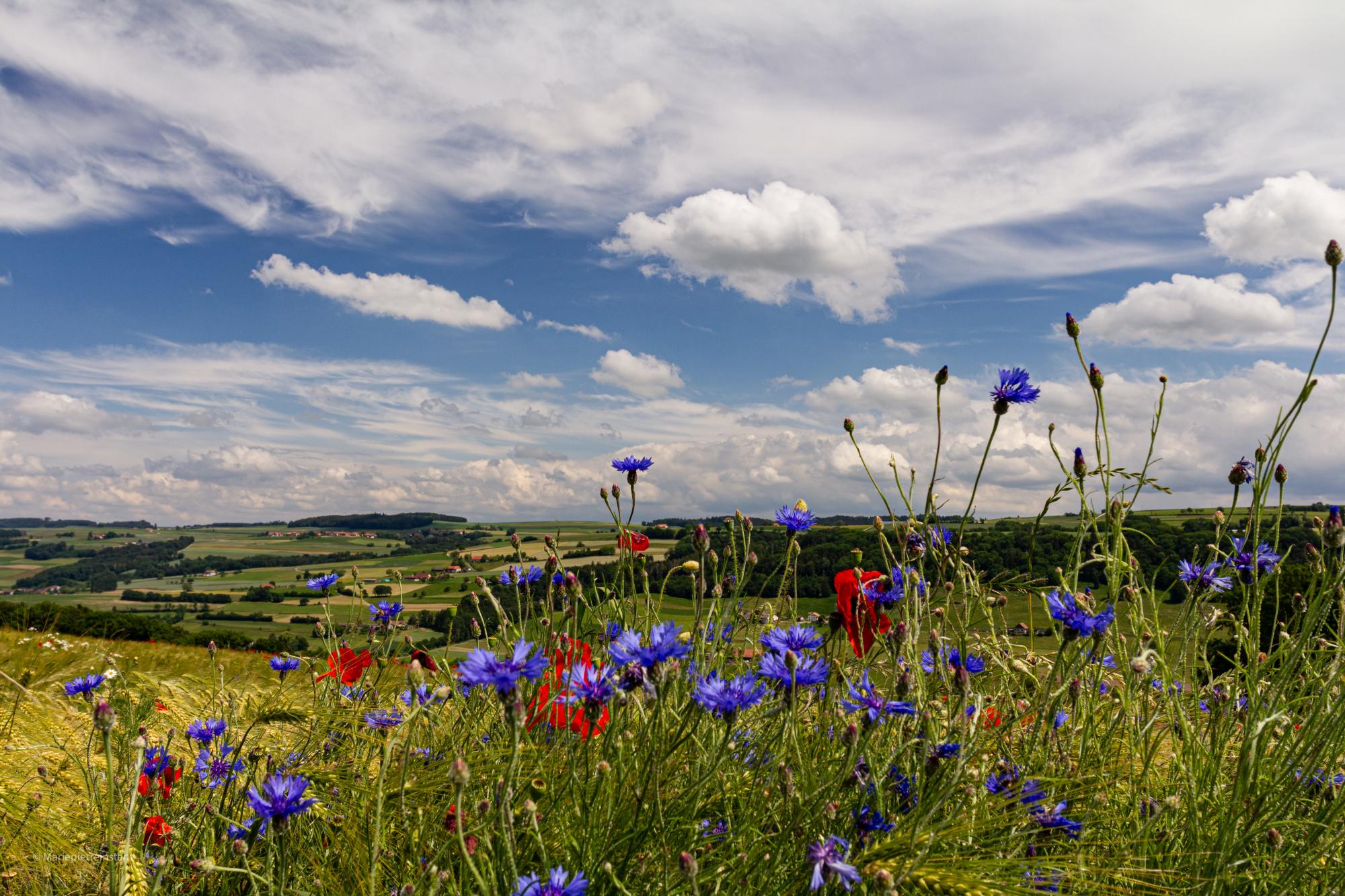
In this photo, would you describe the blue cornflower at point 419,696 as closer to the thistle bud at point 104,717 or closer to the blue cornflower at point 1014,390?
the thistle bud at point 104,717

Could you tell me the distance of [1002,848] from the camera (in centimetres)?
159

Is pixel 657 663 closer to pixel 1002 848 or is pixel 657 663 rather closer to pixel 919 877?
pixel 919 877

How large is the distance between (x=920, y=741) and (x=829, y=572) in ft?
5.64

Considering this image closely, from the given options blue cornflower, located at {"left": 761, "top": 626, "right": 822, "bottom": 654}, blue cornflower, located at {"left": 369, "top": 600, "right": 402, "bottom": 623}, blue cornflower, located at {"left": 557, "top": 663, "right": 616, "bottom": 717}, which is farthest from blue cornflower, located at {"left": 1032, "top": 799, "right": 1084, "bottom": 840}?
blue cornflower, located at {"left": 369, "top": 600, "right": 402, "bottom": 623}

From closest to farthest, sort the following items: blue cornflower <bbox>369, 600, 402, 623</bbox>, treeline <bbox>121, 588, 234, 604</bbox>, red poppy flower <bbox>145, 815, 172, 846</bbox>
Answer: red poppy flower <bbox>145, 815, 172, 846</bbox>, blue cornflower <bbox>369, 600, 402, 623</bbox>, treeline <bbox>121, 588, 234, 604</bbox>

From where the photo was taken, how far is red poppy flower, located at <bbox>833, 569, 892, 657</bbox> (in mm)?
2225

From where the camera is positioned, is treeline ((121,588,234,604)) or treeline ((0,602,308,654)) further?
treeline ((121,588,234,604))

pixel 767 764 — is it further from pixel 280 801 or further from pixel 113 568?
pixel 113 568

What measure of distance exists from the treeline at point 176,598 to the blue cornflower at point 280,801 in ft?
214

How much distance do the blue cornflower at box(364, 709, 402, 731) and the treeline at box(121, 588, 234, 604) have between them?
211ft

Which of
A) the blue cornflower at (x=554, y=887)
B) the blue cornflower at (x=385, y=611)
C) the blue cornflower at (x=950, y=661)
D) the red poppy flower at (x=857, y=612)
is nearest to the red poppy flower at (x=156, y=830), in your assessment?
the blue cornflower at (x=385, y=611)

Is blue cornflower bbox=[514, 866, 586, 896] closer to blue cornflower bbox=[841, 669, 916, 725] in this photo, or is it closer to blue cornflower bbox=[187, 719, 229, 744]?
blue cornflower bbox=[841, 669, 916, 725]

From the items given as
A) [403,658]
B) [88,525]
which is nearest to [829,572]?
[403,658]

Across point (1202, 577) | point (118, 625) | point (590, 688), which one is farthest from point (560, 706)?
point (118, 625)
